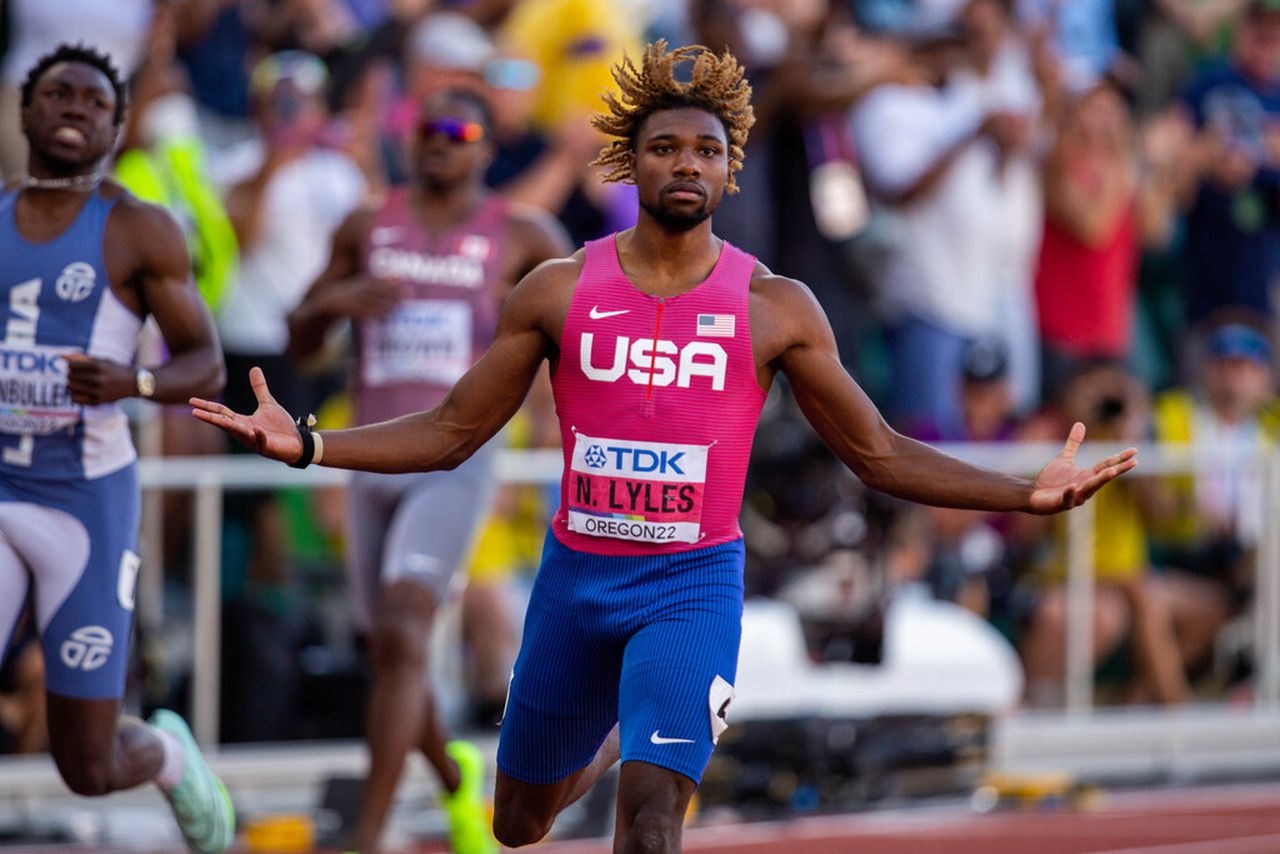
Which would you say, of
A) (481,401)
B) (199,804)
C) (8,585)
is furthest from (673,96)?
(199,804)

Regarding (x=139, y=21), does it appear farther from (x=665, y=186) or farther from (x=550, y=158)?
(x=665, y=186)

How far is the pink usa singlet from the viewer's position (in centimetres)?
645

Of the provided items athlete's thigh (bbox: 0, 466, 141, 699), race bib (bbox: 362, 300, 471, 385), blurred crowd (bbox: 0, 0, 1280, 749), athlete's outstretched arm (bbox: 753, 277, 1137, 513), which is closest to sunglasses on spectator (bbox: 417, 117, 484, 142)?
race bib (bbox: 362, 300, 471, 385)

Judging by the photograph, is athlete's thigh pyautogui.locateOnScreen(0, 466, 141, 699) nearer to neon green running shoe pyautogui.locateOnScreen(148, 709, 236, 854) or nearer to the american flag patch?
neon green running shoe pyautogui.locateOnScreen(148, 709, 236, 854)

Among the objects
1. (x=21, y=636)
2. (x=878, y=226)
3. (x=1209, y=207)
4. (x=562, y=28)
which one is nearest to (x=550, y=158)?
(x=562, y=28)

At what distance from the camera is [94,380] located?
7.32 m

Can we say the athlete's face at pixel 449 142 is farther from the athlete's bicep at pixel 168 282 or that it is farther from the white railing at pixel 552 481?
the athlete's bicep at pixel 168 282

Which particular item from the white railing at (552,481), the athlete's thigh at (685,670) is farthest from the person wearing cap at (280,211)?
the athlete's thigh at (685,670)

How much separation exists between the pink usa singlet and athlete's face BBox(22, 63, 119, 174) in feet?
6.65

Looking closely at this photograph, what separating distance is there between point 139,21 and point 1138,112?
7504 mm

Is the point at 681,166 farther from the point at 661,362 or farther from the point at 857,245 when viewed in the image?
the point at 857,245

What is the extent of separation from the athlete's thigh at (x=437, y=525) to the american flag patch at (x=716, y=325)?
2627 millimetres

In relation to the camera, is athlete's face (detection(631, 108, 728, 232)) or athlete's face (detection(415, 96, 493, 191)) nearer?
athlete's face (detection(631, 108, 728, 232))

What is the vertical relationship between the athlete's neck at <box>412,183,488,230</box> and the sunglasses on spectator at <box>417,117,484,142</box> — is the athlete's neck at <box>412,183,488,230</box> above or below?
below
